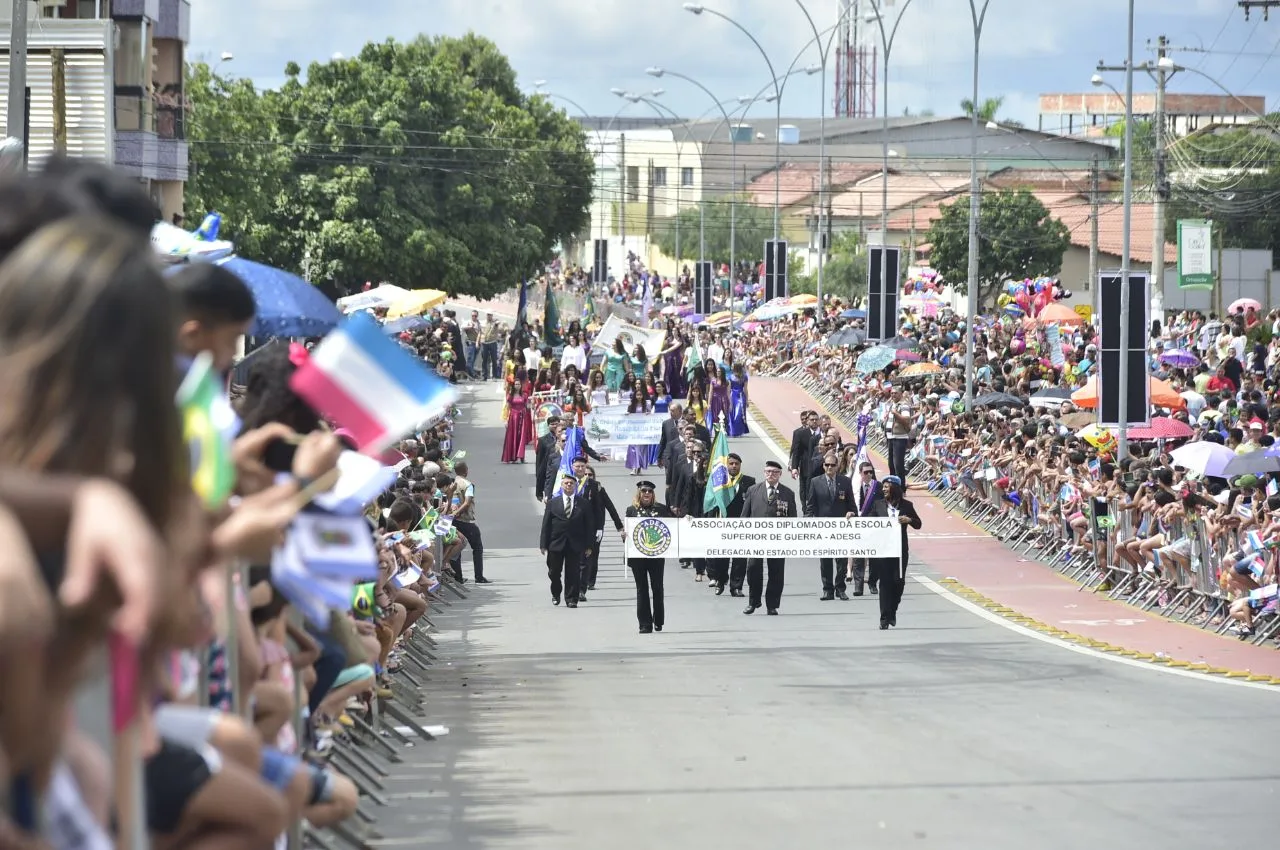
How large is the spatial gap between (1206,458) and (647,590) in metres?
6.91

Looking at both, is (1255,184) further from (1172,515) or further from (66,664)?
(66,664)

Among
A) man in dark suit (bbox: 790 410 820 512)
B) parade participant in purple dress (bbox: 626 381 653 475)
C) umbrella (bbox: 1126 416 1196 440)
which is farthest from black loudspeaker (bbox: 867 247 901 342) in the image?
umbrella (bbox: 1126 416 1196 440)

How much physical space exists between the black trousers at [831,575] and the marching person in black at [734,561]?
108 cm

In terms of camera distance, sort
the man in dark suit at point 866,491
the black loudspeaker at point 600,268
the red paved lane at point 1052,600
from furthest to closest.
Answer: the black loudspeaker at point 600,268
the man in dark suit at point 866,491
the red paved lane at point 1052,600

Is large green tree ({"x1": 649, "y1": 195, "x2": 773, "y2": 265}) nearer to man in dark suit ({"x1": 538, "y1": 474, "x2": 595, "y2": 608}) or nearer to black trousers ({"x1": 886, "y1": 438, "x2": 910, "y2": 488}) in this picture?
black trousers ({"x1": 886, "y1": 438, "x2": 910, "y2": 488})

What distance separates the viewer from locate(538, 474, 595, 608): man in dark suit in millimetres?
24891

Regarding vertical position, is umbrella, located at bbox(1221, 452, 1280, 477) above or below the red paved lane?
above

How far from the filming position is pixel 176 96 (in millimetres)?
45500

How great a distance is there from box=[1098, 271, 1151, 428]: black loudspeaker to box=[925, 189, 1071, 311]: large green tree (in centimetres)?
5009

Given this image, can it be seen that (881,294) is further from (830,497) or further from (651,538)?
(651,538)

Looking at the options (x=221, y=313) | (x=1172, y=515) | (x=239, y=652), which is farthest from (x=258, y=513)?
(x=1172, y=515)

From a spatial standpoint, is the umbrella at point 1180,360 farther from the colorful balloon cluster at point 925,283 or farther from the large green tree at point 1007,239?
the large green tree at point 1007,239

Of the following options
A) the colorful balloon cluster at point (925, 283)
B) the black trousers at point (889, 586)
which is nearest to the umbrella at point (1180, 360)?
the black trousers at point (889, 586)

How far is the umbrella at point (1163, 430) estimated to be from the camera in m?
30.5
